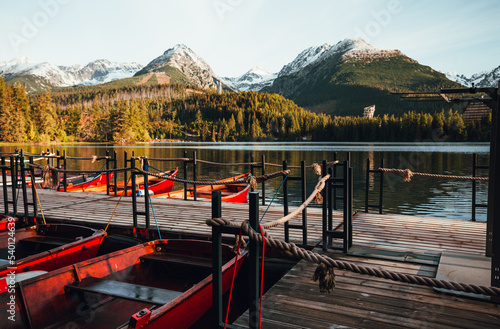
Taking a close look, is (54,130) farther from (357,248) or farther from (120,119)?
(357,248)

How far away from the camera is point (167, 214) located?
8.31 metres

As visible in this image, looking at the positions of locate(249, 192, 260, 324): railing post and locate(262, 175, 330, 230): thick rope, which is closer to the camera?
locate(249, 192, 260, 324): railing post

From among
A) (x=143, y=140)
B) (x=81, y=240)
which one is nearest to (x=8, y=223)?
(x=81, y=240)

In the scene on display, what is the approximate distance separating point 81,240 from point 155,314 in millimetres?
3100

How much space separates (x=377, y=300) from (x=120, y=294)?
2.84 meters

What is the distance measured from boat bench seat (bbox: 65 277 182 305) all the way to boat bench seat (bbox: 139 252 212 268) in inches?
36.6

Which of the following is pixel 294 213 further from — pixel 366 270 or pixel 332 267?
pixel 366 270

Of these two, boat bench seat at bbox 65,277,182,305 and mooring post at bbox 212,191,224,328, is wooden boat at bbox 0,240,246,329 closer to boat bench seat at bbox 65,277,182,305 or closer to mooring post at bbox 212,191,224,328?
boat bench seat at bbox 65,277,182,305

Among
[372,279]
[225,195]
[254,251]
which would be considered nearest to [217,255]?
[254,251]

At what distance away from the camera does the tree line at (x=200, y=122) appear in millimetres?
78812

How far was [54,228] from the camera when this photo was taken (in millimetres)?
6504

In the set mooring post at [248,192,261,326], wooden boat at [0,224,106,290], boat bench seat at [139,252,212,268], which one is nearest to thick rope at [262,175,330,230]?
mooring post at [248,192,261,326]

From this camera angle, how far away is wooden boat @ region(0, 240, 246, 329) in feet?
11.9

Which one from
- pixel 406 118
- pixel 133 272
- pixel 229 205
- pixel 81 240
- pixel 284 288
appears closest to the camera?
pixel 284 288
